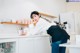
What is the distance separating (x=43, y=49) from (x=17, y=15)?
126 centimetres

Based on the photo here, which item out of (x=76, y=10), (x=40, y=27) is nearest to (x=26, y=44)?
(x=40, y=27)

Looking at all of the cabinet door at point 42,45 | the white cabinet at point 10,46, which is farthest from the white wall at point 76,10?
the white cabinet at point 10,46

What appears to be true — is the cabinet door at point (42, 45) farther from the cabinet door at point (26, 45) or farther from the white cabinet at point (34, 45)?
the cabinet door at point (26, 45)

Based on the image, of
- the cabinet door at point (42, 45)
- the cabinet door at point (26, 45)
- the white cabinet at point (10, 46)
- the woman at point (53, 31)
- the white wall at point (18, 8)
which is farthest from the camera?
the white wall at point (18, 8)

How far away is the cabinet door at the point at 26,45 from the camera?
287 centimetres

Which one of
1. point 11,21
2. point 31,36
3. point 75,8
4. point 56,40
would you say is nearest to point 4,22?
point 11,21

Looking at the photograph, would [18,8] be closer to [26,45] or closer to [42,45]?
[42,45]

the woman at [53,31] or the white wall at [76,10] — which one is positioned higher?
the white wall at [76,10]

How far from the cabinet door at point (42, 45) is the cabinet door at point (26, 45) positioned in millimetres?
153

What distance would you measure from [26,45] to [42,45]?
0.60 m

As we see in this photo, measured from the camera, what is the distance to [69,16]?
677cm

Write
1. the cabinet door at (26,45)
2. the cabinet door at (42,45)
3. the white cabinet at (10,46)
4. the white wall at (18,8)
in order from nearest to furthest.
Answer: the white cabinet at (10,46) < the cabinet door at (26,45) < the cabinet door at (42,45) < the white wall at (18,8)

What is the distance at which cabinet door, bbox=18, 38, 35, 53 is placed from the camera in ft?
9.40

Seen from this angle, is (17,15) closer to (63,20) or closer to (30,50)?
(30,50)
